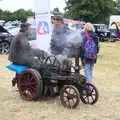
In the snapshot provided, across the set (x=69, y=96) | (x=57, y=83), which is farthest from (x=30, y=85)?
(x=69, y=96)

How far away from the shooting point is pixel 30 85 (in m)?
9.28

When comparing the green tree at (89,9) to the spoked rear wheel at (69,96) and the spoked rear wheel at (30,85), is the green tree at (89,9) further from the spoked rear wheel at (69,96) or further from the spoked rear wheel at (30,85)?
the spoked rear wheel at (69,96)

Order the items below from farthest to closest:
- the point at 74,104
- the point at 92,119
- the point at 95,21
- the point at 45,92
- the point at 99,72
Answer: the point at 95,21 → the point at 99,72 → the point at 45,92 → the point at 74,104 → the point at 92,119

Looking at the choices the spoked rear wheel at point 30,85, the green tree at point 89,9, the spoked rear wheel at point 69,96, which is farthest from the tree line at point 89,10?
the spoked rear wheel at point 69,96

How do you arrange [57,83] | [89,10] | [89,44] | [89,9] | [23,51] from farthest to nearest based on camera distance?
[89,9], [89,10], [89,44], [23,51], [57,83]

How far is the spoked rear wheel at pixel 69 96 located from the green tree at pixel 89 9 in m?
49.9

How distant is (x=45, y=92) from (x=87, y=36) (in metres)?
1.59

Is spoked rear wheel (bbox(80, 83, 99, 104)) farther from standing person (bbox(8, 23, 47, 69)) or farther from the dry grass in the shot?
standing person (bbox(8, 23, 47, 69))

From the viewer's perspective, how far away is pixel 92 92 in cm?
927

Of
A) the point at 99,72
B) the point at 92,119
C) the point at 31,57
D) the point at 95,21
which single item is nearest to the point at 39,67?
the point at 31,57

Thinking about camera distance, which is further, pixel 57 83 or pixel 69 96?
pixel 57 83

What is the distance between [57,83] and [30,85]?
54 centimetres

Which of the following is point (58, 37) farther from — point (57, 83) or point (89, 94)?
point (89, 94)

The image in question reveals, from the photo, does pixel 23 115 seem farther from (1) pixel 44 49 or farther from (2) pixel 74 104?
(1) pixel 44 49
